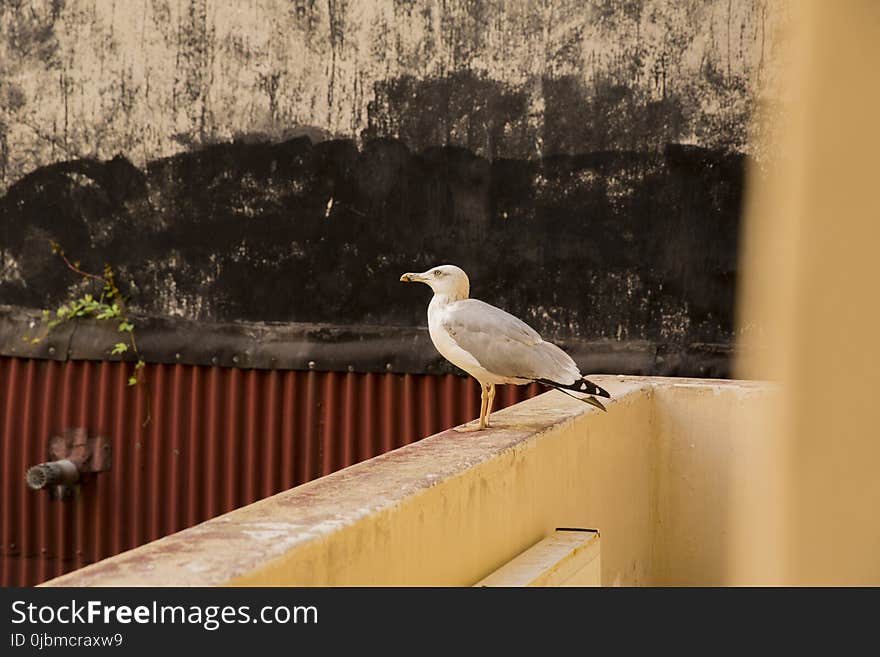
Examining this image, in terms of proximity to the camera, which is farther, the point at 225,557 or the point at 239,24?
the point at 239,24

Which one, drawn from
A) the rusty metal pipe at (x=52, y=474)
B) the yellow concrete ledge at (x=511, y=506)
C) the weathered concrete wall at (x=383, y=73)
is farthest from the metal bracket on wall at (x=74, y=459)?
the yellow concrete ledge at (x=511, y=506)

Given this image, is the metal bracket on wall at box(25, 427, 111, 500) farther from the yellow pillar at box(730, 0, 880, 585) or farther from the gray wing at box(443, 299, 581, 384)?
the yellow pillar at box(730, 0, 880, 585)

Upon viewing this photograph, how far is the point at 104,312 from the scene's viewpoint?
22.8 feet

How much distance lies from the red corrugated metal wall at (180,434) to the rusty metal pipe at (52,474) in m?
0.20

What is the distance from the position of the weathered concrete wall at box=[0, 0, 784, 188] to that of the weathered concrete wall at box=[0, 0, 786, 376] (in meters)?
0.01

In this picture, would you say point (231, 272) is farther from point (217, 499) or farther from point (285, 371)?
point (217, 499)

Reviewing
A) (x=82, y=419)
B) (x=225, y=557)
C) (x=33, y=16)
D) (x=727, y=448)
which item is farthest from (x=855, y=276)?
(x=33, y=16)

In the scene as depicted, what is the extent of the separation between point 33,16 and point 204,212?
1.55m

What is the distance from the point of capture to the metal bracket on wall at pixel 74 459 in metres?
6.86

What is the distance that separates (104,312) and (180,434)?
81 centimetres

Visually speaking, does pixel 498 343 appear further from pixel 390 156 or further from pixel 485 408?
pixel 390 156

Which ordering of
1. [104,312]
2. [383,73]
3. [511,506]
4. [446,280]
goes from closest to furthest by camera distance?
[511,506]
[446,280]
[383,73]
[104,312]

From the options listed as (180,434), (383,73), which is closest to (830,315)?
(383,73)

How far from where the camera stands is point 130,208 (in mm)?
6945
